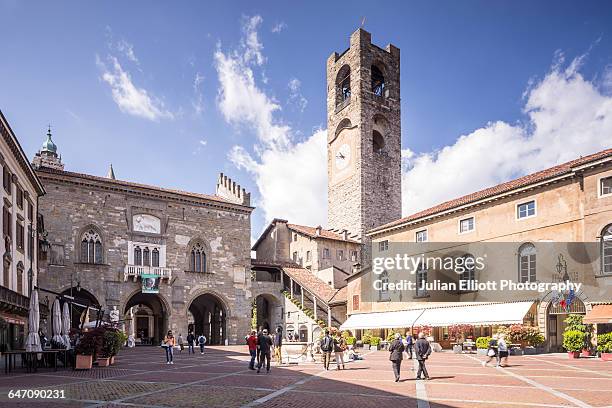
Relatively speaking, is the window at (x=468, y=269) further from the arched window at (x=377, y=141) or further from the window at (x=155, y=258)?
the arched window at (x=377, y=141)

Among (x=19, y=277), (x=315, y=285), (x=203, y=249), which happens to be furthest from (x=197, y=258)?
(x=19, y=277)

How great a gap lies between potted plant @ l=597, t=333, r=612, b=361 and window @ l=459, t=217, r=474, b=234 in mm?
10523

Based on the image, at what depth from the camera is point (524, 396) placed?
12195 mm

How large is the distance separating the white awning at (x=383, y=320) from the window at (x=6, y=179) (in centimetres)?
2308

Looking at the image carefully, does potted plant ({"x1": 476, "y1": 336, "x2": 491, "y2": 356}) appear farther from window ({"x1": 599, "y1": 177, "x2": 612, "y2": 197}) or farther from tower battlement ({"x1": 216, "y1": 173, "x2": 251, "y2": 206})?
tower battlement ({"x1": 216, "y1": 173, "x2": 251, "y2": 206})

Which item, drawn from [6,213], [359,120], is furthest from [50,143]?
[6,213]

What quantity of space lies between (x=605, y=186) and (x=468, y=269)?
31.1 feet

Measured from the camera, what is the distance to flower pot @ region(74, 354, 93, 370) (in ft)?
65.2

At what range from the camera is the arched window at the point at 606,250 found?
81.4 ft

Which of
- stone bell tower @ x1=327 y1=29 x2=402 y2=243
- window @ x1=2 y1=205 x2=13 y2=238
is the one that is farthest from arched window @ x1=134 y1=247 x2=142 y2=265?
stone bell tower @ x1=327 y1=29 x2=402 y2=243

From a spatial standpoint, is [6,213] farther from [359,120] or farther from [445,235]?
[359,120]

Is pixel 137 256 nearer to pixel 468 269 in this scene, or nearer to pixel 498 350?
pixel 468 269

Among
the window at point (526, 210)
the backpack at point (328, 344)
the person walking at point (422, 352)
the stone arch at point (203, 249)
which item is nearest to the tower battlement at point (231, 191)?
the stone arch at point (203, 249)

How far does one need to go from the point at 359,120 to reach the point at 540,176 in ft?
94.5
